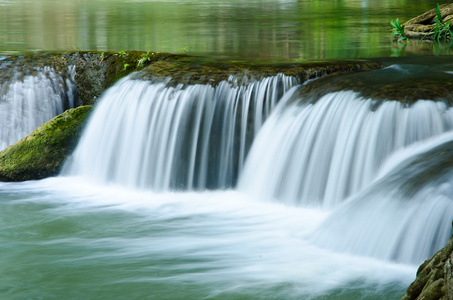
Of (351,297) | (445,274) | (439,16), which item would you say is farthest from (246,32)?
(445,274)

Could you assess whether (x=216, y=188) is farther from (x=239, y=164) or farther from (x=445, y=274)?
(x=445, y=274)

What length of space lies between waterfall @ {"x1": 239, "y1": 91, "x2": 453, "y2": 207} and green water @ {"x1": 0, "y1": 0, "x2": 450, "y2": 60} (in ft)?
7.60

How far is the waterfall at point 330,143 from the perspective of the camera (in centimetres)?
576

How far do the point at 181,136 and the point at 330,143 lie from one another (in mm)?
1814

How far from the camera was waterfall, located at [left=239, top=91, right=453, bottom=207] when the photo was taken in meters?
5.76

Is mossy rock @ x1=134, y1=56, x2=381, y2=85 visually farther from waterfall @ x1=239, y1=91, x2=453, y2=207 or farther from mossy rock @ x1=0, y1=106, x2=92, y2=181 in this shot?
mossy rock @ x1=0, y1=106, x2=92, y2=181

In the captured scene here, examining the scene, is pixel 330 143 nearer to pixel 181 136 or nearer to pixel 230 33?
pixel 181 136

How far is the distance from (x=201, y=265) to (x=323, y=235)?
1.01 m

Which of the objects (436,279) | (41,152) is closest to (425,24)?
(41,152)

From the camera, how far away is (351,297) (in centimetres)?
408

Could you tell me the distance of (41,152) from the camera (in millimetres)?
7707

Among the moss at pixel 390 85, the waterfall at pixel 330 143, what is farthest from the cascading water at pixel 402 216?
the moss at pixel 390 85

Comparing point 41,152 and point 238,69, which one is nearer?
point 238,69

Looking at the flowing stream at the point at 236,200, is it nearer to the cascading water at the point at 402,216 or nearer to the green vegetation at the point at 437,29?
the cascading water at the point at 402,216
